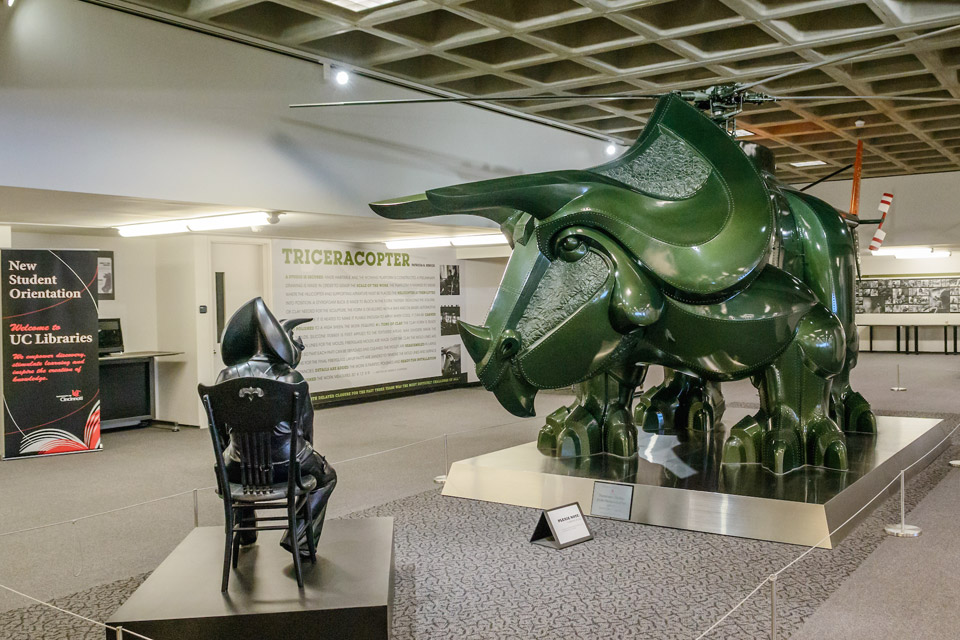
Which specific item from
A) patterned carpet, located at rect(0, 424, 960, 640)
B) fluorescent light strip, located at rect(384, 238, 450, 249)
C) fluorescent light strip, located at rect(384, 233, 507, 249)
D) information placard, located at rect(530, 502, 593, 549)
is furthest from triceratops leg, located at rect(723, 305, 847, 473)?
fluorescent light strip, located at rect(384, 238, 450, 249)

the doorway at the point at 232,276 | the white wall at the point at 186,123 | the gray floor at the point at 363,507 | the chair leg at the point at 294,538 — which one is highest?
the white wall at the point at 186,123

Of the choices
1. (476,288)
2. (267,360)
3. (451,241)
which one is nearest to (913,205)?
(476,288)

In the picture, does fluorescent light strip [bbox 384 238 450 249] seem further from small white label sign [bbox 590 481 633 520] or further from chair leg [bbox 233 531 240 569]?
chair leg [bbox 233 531 240 569]

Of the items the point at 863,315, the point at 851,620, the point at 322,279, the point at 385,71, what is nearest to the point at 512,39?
the point at 385,71

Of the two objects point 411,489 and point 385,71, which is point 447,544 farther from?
A: point 385,71

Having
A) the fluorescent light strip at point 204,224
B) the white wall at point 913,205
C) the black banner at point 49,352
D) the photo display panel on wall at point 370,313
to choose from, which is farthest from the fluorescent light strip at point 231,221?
the white wall at point 913,205

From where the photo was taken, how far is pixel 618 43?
5625mm

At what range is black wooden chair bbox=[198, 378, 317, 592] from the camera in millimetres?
2619

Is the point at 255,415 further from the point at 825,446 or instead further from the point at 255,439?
the point at 825,446

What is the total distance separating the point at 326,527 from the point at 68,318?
4418mm

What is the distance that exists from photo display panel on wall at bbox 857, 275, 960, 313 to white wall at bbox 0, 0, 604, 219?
11443 millimetres

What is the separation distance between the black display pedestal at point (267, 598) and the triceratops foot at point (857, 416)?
317 centimetres

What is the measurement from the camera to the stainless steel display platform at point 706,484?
345cm

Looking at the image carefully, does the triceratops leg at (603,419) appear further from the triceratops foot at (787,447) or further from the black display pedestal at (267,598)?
the black display pedestal at (267,598)
